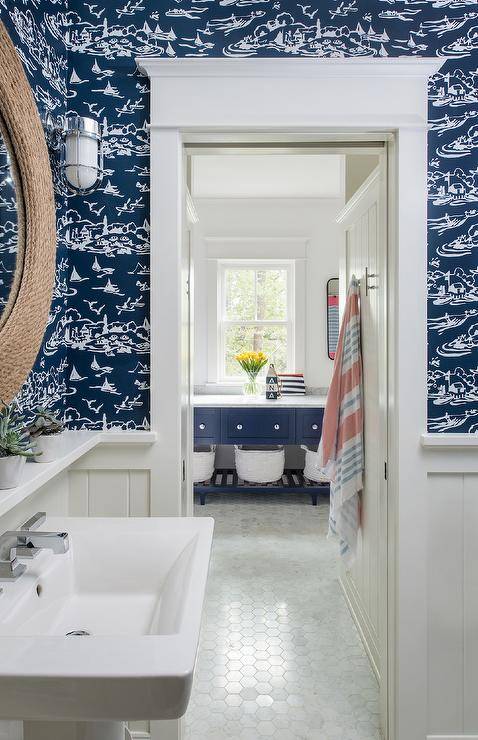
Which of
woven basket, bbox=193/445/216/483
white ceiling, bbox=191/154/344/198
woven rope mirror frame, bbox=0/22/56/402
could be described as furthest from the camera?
woven basket, bbox=193/445/216/483

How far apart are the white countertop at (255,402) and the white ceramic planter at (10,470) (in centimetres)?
279

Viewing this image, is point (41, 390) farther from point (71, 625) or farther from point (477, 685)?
point (477, 685)

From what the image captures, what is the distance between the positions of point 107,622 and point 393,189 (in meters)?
1.50

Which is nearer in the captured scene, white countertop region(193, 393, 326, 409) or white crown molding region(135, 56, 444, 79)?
white crown molding region(135, 56, 444, 79)

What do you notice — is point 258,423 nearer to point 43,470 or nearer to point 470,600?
point 470,600

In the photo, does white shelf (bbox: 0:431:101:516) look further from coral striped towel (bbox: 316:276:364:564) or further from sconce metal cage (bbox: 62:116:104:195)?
coral striped towel (bbox: 316:276:364:564)

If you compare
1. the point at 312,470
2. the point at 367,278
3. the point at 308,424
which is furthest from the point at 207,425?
the point at 367,278

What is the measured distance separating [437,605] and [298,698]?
0.70 metres

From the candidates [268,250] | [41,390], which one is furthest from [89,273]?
[268,250]

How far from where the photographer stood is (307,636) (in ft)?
7.55

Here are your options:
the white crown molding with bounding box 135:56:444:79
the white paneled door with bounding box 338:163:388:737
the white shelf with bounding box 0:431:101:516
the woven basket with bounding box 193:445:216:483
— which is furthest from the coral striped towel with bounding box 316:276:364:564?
the woven basket with bounding box 193:445:216:483

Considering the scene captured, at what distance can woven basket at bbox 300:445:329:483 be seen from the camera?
4.02m

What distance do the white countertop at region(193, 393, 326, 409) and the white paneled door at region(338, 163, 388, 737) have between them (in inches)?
60.6

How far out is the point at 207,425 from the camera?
3834 millimetres
